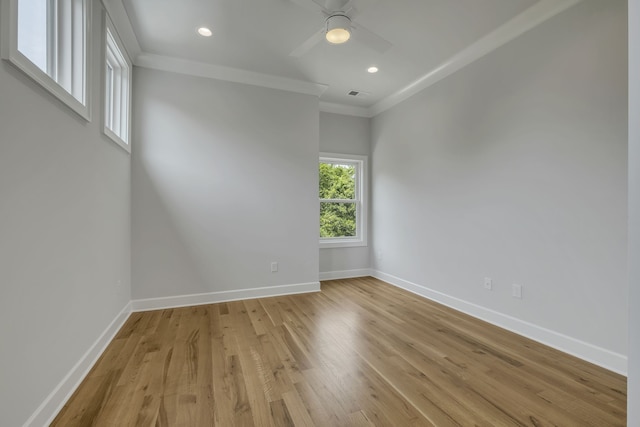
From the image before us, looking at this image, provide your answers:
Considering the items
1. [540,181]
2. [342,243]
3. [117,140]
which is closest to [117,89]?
[117,140]

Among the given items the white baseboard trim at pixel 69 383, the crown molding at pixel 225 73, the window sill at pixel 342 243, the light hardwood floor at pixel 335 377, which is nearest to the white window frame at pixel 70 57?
the crown molding at pixel 225 73

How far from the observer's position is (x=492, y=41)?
274 centimetres

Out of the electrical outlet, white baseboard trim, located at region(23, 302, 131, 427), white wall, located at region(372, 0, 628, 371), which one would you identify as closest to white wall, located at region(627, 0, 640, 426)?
white wall, located at region(372, 0, 628, 371)

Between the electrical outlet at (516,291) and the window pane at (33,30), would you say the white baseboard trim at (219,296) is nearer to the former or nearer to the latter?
the electrical outlet at (516,291)

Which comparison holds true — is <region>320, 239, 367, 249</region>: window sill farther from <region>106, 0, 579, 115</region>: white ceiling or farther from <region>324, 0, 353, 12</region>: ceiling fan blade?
<region>324, 0, 353, 12</region>: ceiling fan blade

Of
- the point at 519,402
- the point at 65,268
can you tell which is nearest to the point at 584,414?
the point at 519,402

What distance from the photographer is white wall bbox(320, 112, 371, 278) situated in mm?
4605

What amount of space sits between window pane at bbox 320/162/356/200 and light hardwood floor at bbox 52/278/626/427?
2.35m

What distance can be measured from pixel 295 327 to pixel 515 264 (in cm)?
219

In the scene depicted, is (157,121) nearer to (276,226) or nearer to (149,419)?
(276,226)

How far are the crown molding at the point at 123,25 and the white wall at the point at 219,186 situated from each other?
0.27 metres

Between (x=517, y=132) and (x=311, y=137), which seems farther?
(x=311, y=137)

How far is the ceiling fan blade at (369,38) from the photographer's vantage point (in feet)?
6.82

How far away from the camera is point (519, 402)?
1.64 m
